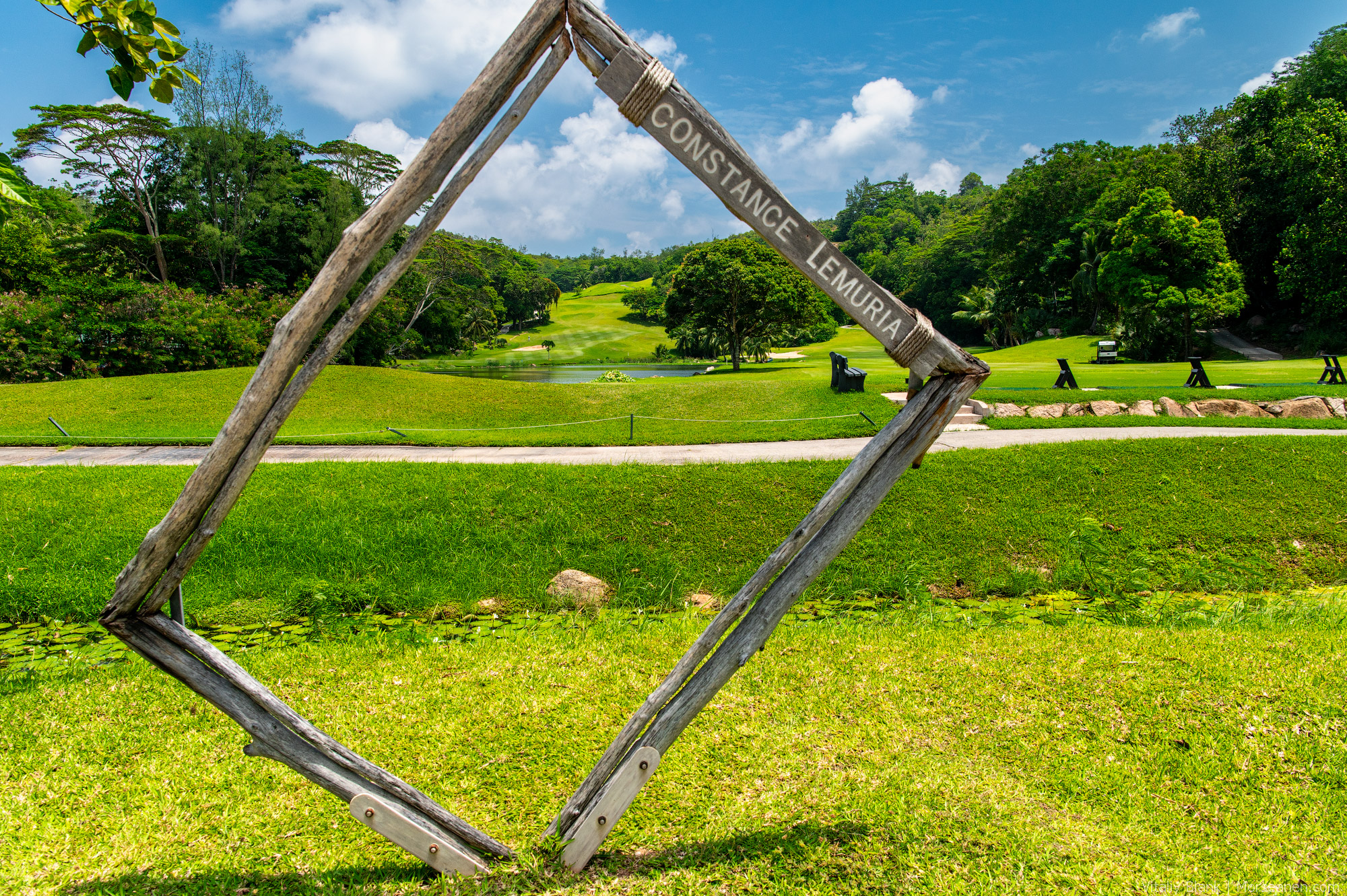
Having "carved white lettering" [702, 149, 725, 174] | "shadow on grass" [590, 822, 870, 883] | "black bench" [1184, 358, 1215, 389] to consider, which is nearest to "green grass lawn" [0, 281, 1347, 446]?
"black bench" [1184, 358, 1215, 389]

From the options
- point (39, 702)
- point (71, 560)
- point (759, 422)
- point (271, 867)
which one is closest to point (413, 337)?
point (759, 422)

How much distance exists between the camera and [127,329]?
20.6 m

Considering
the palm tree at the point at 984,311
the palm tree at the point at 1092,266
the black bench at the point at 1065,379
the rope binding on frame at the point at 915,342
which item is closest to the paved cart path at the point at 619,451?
the black bench at the point at 1065,379

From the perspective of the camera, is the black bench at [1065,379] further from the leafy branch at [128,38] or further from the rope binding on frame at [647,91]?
the leafy branch at [128,38]

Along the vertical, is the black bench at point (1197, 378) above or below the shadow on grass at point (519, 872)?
above

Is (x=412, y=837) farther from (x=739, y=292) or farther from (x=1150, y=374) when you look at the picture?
(x=739, y=292)

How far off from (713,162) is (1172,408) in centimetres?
1510

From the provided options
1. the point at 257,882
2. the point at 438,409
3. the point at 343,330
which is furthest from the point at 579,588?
the point at 438,409

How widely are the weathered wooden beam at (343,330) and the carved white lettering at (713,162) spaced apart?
718 millimetres

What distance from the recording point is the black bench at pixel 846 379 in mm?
16594

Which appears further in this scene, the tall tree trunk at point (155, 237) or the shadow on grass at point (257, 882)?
the tall tree trunk at point (155, 237)

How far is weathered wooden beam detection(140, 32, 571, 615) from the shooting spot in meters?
2.54

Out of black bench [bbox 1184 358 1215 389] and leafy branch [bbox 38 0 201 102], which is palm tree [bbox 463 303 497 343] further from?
leafy branch [bbox 38 0 201 102]

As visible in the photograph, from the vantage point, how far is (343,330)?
2.59 meters
